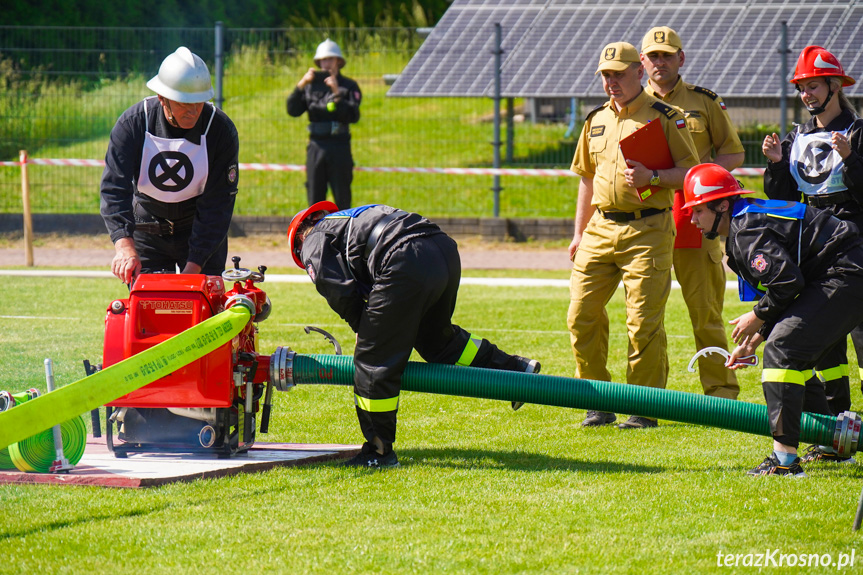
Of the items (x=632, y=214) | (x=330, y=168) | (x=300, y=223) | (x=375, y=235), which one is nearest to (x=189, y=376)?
(x=300, y=223)

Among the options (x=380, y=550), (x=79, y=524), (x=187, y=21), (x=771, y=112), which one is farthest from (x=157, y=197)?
(x=187, y=21)

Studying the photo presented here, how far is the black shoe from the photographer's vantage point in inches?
204

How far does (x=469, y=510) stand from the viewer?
4434 millimetres

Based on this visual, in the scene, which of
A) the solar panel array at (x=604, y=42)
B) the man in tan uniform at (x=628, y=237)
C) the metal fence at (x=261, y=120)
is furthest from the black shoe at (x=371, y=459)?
the solar panel array at (x=604, y=42)

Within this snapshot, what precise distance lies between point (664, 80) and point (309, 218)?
2.63 meters

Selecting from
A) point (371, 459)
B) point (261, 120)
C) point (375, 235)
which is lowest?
point (371, 459)

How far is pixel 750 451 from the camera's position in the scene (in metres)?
5.59

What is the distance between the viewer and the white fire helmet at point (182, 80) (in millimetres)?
5566

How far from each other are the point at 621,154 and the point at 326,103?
25.8 ft

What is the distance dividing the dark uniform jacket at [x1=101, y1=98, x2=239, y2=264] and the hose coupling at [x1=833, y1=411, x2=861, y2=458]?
3301 millimetres

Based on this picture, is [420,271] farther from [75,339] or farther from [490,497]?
[75,339]

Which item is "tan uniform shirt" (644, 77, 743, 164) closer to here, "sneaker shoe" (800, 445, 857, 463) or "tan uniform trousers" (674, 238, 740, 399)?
"tan uniform trousers" (674, 238, 740, 399)

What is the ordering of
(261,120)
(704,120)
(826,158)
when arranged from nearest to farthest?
(826,158) → (704,120) → (261,120)

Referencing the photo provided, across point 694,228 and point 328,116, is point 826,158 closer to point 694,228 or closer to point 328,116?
point 694,228
